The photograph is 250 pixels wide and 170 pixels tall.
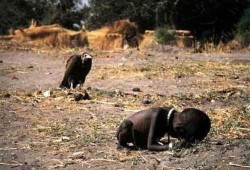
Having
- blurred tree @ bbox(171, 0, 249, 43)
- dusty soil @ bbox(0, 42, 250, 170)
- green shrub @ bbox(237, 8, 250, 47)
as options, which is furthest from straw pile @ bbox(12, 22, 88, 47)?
blurred tree @ bbox(171, 0, 249, 43)

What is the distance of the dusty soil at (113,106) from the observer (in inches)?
236

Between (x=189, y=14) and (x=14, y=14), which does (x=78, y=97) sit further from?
(x=14, y=14)

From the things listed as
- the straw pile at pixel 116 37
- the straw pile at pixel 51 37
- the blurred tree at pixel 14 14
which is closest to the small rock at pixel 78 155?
the straw pile at pixel 116 37

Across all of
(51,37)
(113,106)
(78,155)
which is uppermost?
(51,37)

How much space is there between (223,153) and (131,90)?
542 centimetres

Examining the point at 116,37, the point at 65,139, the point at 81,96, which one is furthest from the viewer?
the point at 116,37

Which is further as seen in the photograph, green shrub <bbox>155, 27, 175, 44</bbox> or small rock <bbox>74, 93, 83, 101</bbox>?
green shrub <bbox>155, 27, 175, 44</bbox>

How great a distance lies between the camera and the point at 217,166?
5.50 metres

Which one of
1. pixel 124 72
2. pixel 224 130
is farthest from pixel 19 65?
pixel 224 130

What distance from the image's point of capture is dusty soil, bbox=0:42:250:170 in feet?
19.7

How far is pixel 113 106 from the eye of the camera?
9.27 metres

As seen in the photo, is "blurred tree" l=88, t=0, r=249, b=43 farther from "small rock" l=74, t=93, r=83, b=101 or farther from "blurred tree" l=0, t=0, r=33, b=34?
"small rock" l=74, t=93, r=83, b=101

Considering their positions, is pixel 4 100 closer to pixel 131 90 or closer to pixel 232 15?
pixel 131 90

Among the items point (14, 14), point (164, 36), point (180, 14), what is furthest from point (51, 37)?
point (14, 14)
